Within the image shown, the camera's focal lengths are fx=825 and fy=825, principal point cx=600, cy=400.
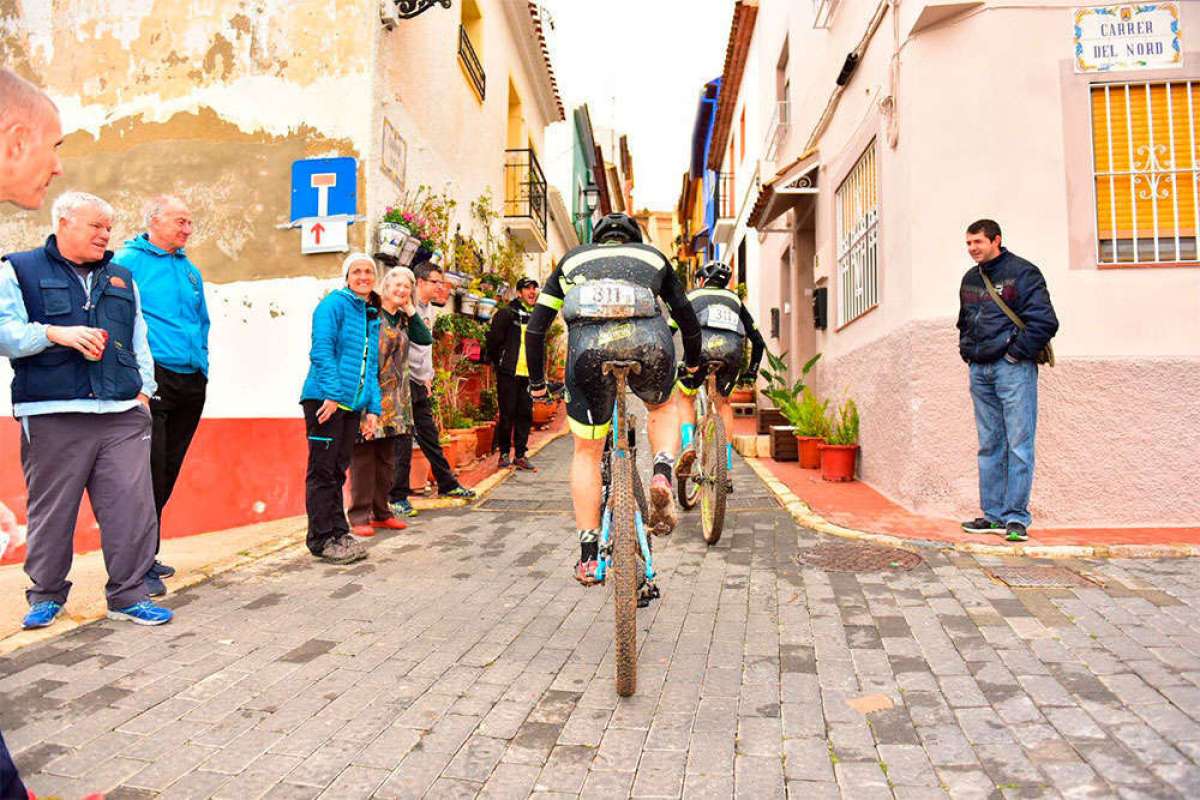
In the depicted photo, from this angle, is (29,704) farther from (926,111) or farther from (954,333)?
(926,111)

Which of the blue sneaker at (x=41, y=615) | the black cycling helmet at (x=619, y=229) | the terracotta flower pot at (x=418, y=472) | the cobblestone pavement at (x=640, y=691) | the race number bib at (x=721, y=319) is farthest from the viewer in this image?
the terracotta flower pot at (x=418, y=472)

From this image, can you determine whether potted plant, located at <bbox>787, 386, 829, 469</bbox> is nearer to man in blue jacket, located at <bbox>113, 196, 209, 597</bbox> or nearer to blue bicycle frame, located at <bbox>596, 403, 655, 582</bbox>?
blue bicycle frame, located at <bbox>596, 403, 655, 582</bbox>

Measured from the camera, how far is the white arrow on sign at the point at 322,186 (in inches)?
281

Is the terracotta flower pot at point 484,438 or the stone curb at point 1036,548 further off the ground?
the terracotta flower pot at point 484,438

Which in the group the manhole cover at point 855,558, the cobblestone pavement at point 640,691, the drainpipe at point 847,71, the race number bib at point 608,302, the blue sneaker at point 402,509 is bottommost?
the cobblestone pavement at point 640,691

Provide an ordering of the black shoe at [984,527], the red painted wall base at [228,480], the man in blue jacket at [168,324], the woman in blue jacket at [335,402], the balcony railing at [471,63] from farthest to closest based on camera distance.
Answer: the balcony railing at [471,63]
the red painted wall base at [228,480]
the black shoe at [984,527]
the woman in blue jacket at [335,402]
the man in blue jacket at [168,324]

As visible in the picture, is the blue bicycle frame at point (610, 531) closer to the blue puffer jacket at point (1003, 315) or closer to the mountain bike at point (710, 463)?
the mountain bike at point (710, 463)

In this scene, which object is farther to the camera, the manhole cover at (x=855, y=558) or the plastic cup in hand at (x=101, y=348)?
the manhole cover at (x=855, y=558)

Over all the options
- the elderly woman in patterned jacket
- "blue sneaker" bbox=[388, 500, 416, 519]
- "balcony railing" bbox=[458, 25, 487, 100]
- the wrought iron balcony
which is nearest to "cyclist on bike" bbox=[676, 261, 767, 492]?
the elderly woman in patterned jacket

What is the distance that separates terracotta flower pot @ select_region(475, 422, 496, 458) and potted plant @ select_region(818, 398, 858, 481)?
3.74 meters

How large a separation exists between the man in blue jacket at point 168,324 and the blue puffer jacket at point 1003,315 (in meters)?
4.74

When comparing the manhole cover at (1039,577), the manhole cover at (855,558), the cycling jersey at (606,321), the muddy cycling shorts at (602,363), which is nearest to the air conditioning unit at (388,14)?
the cycling jersey at (606,321)

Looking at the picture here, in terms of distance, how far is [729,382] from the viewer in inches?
239

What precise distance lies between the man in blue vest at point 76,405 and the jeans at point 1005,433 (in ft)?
16.0
